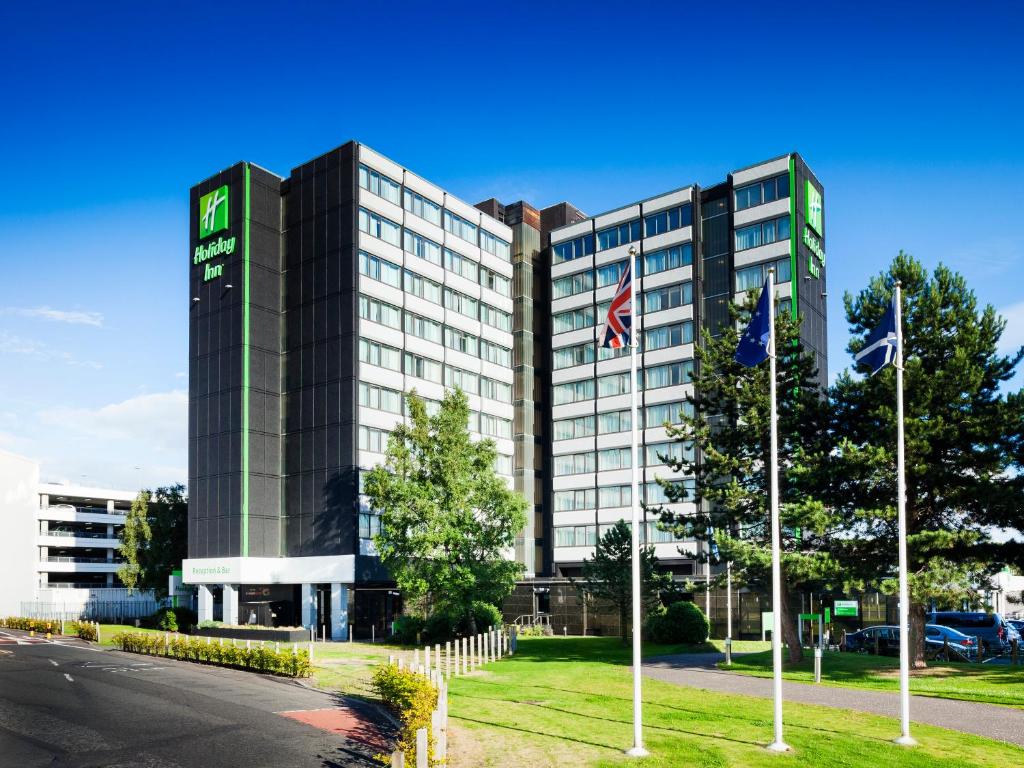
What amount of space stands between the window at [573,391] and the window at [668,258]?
11785mm

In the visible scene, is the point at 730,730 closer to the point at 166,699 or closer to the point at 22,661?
the point at 166,699

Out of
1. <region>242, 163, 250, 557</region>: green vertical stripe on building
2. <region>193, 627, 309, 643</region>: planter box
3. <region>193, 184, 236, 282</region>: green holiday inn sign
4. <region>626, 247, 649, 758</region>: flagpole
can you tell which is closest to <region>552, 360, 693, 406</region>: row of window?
<region>242, 163, 250, 557</region>: green vertical stripe on building

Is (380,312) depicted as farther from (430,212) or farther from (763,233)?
(763,233)

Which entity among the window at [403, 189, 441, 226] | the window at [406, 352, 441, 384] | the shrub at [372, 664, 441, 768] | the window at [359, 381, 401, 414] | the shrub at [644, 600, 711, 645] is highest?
the window at [403, 189, 441, 226]

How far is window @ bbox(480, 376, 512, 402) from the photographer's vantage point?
84.2 m

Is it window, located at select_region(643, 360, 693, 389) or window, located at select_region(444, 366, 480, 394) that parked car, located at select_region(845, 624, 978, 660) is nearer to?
window, located at select_region(643, 360, 693, 389)

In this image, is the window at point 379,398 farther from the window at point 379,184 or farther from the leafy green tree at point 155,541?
the leafy green tree at point 155,541

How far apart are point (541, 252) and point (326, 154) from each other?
2746cm

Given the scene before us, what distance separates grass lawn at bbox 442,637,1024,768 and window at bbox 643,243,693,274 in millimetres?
52933

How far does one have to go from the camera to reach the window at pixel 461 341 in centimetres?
8069

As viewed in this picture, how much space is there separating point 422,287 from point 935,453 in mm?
47827

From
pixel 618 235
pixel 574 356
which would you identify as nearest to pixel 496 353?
pixel 574 356

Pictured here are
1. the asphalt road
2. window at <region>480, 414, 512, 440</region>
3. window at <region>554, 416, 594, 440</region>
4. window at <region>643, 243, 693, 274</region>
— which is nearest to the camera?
the asphalt road

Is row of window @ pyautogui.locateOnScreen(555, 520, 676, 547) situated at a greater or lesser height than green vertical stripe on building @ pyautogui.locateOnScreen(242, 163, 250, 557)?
lesser
